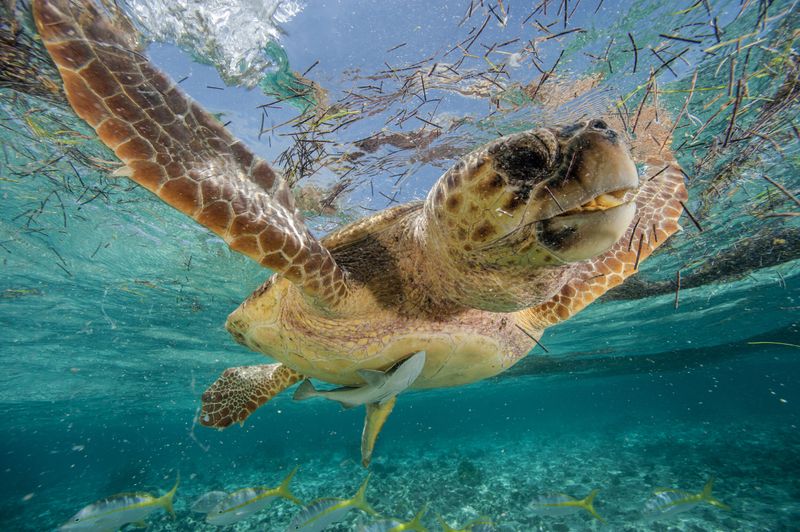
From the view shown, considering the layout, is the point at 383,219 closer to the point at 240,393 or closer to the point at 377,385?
the point at 377,385

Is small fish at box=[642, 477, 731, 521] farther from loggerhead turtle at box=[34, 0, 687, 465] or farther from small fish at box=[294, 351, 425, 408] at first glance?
small fish at box=[294, 351, 425, 408]

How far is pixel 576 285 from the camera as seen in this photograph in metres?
3.94

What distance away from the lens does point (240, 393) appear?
17.5 ft

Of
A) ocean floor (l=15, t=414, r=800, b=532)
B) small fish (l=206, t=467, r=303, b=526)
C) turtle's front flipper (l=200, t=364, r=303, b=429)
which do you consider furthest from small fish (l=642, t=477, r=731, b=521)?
turtle's front flipper (l=200, t=364, r=303, b=429)

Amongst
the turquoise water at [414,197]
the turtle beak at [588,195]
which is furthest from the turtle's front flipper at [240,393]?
the turtle beak at [588,195]

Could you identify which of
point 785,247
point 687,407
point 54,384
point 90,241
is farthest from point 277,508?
point 687,407

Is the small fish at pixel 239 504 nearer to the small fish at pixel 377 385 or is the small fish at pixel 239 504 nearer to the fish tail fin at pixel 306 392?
the fish tail fin at pixel 306 392

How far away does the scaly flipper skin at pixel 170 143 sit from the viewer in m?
1.72

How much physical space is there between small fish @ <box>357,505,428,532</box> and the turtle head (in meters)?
6.51

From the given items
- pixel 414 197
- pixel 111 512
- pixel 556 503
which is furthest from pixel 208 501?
pixel 414 197

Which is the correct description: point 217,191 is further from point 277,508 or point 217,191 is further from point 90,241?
point 277,508

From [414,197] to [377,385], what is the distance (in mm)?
6428

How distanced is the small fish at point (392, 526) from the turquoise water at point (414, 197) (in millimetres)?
4587

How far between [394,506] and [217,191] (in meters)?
14.3
